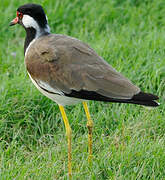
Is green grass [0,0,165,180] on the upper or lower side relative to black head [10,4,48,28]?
lower

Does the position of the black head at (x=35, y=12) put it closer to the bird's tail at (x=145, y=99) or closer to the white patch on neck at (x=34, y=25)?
the white patch on neck at (x=34, y=25)

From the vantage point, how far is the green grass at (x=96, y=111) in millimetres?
4164

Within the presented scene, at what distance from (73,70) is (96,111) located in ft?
3.69

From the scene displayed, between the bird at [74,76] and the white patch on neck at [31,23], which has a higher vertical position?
the white patch on neck at [31,23]

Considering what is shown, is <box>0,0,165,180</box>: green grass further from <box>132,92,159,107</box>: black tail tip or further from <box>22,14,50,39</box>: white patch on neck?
<box>22,14,50,39</box>: white patch on neck

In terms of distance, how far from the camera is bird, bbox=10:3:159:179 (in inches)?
156

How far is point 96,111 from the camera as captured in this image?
5.14 meters

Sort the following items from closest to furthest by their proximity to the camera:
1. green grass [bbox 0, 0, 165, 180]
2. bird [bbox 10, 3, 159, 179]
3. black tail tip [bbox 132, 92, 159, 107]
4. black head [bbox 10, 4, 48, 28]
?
1. black tail tip [bbox 132, 92, 159, 107]
2. bird [bbox 10, 3, 159, 179]
3. green grass [bbox 0, 0, 165, 180]
4. black head [bbox 10, 4, 48, 28]

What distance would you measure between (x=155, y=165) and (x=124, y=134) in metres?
0.54

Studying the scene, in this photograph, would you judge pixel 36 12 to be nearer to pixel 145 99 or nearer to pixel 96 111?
pixel 96 111

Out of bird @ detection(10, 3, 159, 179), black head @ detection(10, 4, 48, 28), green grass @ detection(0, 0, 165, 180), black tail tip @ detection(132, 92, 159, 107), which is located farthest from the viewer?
black head @ detection(10, 4, 48, 28)

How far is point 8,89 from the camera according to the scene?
16.9 ft

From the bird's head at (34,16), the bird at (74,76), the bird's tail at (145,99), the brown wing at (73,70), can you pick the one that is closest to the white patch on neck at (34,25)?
the bird's head at (34,16)

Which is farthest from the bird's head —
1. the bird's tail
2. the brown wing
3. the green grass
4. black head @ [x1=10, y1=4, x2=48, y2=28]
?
the bird's tail
